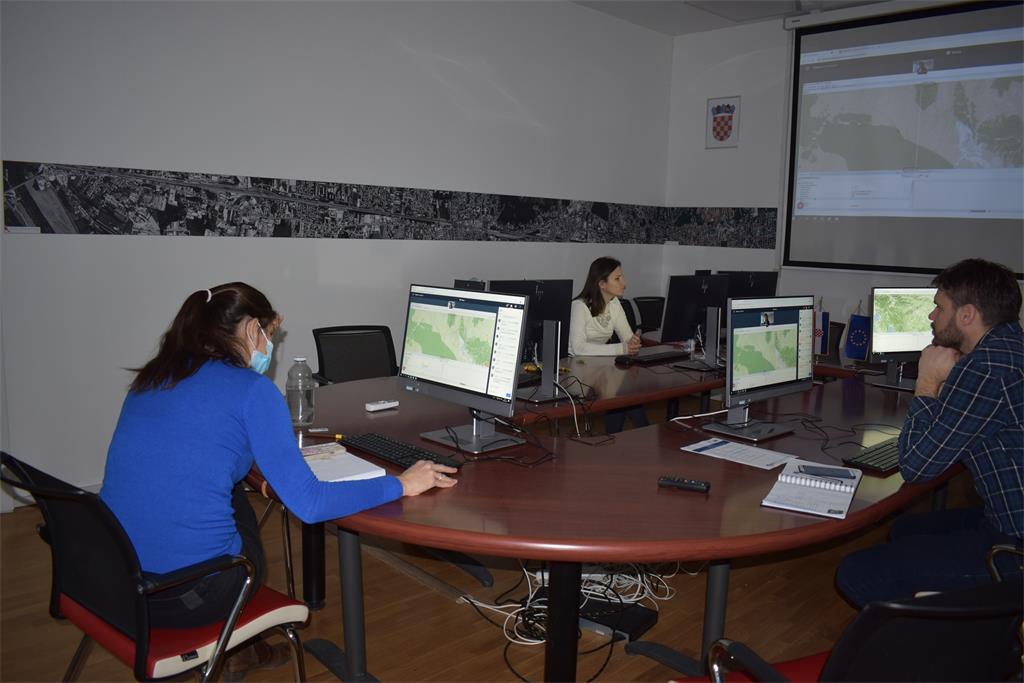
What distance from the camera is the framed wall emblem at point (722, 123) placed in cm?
682

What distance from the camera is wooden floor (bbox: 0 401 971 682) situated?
2.62 meters

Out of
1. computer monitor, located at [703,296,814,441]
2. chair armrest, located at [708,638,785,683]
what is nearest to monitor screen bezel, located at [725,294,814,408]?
computer monitor, located at [703,296,814,441]

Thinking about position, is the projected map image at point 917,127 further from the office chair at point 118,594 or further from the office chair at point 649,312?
the office chair at point 118,594

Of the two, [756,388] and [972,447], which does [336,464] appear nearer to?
[756,388]

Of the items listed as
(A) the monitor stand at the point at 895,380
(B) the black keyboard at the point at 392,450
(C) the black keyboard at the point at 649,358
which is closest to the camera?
(B) the black keyboard at the point at 392,450

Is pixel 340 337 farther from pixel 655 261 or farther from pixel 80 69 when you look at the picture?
pixel 655 261

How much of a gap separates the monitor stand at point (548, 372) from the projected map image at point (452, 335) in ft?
1.93

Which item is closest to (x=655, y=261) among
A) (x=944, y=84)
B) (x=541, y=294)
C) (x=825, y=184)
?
(x=825, y=184)

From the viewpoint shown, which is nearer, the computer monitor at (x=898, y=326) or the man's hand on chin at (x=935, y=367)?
the man's hand on chin at (x=935, y=367)

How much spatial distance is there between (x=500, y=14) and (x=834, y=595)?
14.6 feet

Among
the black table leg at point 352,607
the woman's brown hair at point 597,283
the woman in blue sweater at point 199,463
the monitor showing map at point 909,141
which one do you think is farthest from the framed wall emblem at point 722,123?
the woman in blue sweater at point 199,463

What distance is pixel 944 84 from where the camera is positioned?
561 centimetres

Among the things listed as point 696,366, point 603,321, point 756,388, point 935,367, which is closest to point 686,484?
point 756,388

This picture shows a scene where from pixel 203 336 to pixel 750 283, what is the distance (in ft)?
11.3
